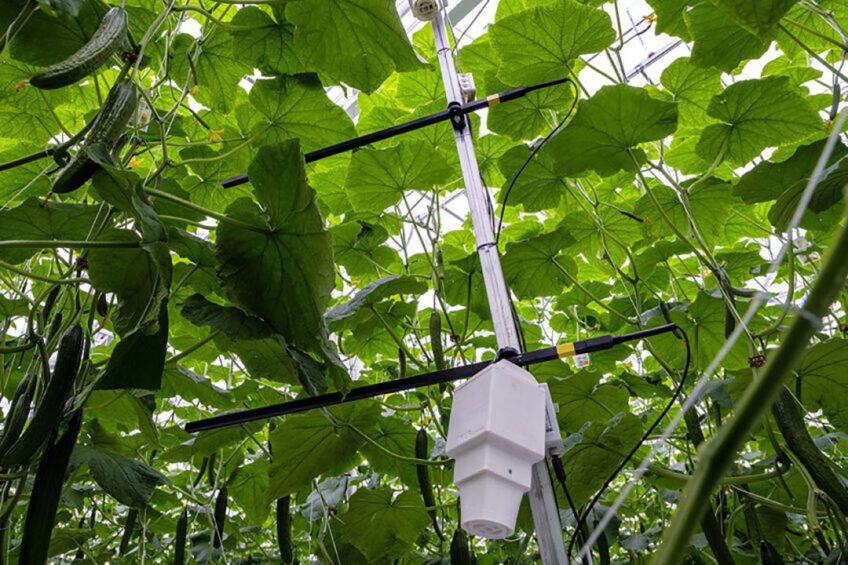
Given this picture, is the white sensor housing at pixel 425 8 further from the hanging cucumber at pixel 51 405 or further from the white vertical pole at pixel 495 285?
the hanging cucumber at pixel 51 405

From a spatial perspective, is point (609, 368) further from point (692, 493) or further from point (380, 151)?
point (692, 493)

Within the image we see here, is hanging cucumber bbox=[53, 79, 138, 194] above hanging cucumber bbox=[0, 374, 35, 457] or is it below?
above

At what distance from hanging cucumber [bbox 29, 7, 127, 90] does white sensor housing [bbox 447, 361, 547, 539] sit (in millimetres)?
439

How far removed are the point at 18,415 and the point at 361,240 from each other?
37.0 inches

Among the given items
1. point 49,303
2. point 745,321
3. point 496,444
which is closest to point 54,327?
point 49,303

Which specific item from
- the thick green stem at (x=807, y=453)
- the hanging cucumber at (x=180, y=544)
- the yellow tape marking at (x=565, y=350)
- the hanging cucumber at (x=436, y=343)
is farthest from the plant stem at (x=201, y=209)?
the hanging cucumber at (x=180, y=544)

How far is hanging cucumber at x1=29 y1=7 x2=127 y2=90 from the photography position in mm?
541

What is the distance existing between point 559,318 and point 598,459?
115 cm

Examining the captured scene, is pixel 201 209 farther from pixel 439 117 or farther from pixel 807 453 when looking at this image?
pixel 807 453

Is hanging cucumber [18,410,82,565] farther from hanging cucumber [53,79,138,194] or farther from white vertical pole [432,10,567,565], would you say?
white vertical pole [432,10,567,565]

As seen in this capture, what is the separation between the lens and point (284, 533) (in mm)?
1327

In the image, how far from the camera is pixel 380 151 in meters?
1.33

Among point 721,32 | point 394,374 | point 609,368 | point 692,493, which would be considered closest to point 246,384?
point 394,374

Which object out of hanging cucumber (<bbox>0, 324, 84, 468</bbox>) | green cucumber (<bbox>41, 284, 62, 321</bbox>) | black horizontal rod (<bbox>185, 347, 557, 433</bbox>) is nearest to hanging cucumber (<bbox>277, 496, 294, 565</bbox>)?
black horizontal rod (<bbox>185, 347, 557, 433</bbox>)
